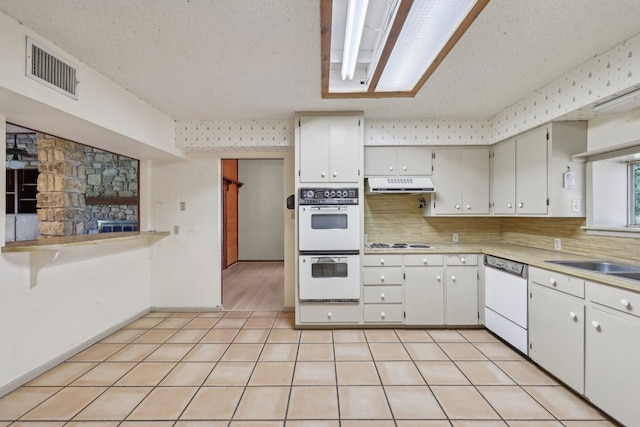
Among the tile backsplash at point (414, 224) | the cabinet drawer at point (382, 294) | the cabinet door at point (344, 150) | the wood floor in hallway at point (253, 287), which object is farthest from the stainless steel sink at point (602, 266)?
the wood floor in hallway at point (253, 287)

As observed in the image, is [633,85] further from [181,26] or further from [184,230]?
[184,230]

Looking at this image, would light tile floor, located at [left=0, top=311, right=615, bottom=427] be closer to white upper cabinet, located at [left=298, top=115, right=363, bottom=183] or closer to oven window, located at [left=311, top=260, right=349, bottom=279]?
oven window, located at [left=311, top=260, right=349, bottom=279]

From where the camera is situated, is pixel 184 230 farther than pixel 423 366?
Yes

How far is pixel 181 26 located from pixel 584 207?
352cm

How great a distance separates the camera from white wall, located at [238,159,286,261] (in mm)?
7840

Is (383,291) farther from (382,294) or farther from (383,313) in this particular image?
(383,313)

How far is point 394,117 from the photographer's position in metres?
3.48

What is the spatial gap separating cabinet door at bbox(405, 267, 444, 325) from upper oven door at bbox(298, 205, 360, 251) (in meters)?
0.72

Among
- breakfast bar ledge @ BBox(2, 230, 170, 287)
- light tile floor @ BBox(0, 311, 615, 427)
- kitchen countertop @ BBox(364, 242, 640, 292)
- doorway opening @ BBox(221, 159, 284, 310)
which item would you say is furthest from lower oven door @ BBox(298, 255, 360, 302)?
doorway opening @ BBox(221, 159, 284, 310)

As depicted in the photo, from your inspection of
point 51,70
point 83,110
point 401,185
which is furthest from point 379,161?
point 51,70

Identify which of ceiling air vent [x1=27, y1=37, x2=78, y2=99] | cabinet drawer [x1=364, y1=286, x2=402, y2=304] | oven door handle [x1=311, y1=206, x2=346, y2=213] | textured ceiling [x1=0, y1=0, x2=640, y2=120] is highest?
textured ceiling [x1=0, y1=0, x2=640, y2=120]

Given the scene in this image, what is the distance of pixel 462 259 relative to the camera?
10.8ft

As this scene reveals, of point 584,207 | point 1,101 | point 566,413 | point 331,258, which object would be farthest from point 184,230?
point 584,207

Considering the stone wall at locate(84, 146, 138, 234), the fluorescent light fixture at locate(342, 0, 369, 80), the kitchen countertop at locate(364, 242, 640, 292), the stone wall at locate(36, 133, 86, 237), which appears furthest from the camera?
the stone wall at locate(84, 146, 138, 234)
